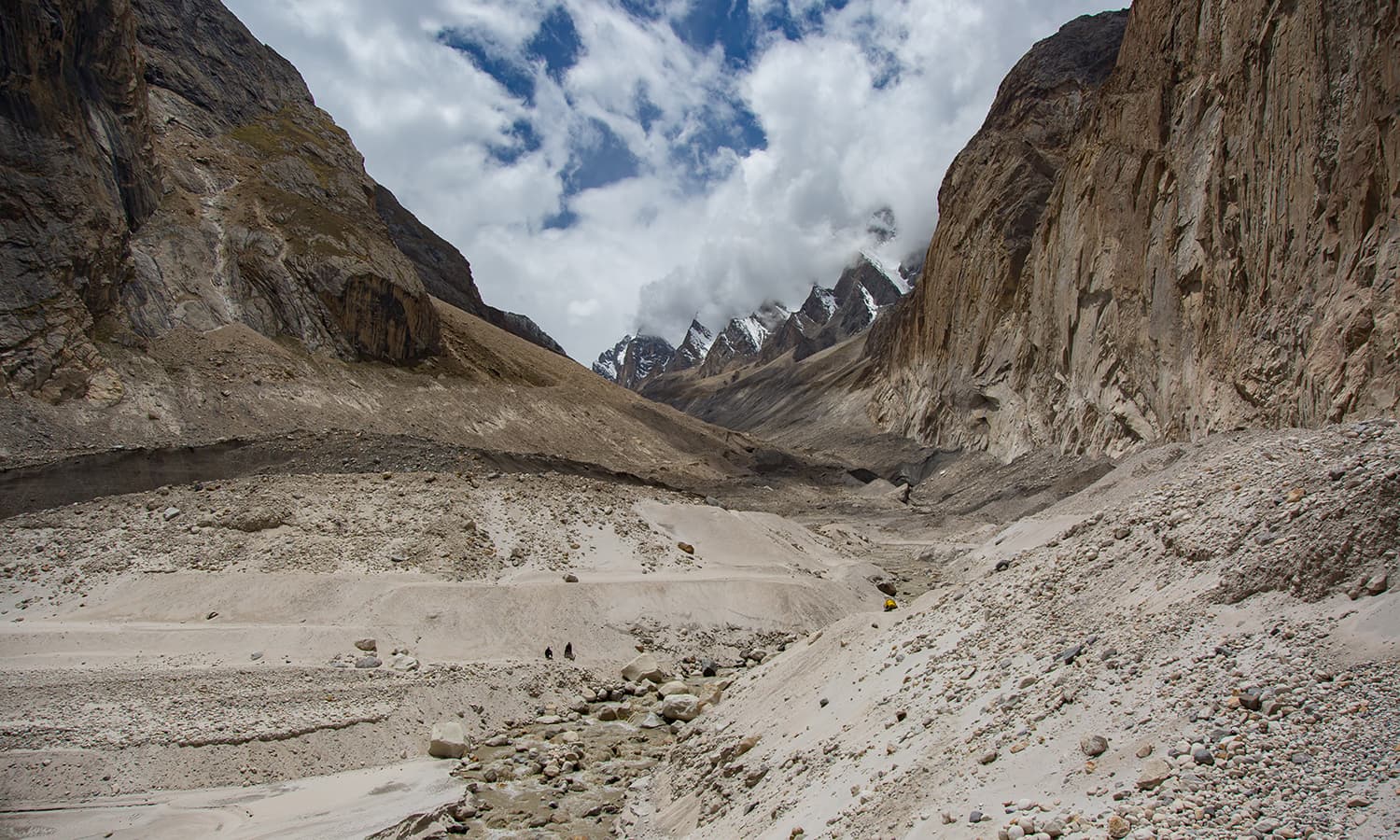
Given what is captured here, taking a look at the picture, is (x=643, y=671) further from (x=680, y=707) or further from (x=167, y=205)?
(x=167, y=205)

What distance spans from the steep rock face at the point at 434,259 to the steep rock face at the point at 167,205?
22053 millimetres

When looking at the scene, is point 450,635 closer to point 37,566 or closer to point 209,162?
point 37,566

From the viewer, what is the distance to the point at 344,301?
50.5m

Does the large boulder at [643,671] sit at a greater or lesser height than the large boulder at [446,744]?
lesser

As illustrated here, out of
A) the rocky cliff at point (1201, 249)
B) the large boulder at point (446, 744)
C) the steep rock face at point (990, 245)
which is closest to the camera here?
the large boulder at point (446, 744)

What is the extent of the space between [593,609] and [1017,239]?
4793cm

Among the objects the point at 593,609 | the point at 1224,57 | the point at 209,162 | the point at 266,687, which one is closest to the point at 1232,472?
the point at 593,609

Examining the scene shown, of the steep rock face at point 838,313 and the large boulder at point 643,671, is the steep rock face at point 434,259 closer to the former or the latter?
the steep rock face at point 838,313

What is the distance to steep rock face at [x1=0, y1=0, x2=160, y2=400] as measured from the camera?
3388 centimetres

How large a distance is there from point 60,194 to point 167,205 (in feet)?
33.4

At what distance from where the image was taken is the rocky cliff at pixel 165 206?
35.7 meters

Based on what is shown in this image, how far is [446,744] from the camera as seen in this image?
457 inches

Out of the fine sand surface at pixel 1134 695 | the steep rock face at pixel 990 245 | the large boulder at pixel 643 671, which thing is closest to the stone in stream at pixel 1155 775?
the fine sand surface at pixel 1134 695

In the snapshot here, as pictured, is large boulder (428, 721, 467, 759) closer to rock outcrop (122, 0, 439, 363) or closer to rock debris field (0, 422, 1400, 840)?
rock debris field (0, 422, 1400, 840)
